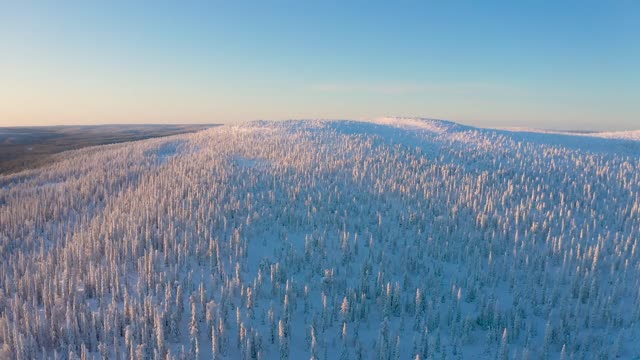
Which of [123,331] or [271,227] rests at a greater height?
[271,227]

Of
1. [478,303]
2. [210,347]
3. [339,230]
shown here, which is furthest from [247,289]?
[478,303]

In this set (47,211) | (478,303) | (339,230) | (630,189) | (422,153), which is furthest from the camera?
(422,153)

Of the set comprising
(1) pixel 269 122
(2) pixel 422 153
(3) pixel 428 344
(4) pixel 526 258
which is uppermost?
(1) pixel 269 122

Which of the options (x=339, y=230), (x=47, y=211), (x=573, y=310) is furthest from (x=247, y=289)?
(x=47, y=211)

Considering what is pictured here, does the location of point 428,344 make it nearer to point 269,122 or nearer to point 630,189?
point 630,189

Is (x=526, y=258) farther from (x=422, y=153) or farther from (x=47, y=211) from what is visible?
(x=47, y=211)

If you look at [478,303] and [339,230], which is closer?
[478,303]

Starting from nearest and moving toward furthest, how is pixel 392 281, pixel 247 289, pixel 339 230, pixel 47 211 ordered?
pixel 247 289, pixel 392 281, pixel 339 230, pixel 47 211
